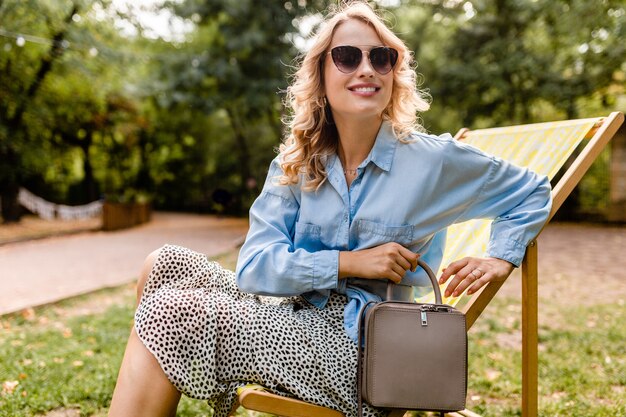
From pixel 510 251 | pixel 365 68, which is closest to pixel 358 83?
pixel 365 68

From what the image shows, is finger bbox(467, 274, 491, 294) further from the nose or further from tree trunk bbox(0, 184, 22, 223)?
tree trunk bbox(0, 184, 22, 223)

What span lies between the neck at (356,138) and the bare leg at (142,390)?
37.2 inches

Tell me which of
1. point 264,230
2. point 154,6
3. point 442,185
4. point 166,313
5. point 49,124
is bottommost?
Result: point 166,313

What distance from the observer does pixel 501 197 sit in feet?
6.69

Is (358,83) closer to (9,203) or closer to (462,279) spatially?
(462,279)

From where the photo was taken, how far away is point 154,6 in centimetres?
1243

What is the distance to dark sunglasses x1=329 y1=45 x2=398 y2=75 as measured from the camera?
2.01m

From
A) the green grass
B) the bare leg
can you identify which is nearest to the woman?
the bare leg

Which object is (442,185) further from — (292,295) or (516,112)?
(516,112)

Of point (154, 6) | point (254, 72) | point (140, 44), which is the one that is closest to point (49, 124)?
point (140, 44)

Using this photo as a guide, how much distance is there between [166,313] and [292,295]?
417 mm

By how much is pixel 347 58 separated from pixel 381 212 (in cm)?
55

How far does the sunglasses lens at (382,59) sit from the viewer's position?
202cm

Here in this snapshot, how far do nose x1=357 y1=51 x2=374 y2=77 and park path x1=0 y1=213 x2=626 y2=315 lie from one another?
455cm
